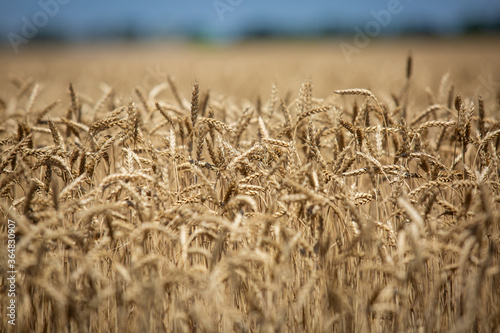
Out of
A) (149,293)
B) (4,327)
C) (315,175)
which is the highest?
(315,175)

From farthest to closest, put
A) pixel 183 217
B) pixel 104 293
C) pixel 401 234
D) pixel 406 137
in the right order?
pixel 406 137, pixel 183 217, pixel 401 234, pixel 104 293

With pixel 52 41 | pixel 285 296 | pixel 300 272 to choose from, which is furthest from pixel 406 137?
pixel 52 41

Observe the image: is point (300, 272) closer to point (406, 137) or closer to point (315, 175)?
point (315, 175)

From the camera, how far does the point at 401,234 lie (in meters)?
1.26

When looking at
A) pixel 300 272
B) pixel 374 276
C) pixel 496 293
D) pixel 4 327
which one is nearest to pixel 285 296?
pixel 300 272

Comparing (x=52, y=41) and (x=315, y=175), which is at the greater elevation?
(x=52, y=41)

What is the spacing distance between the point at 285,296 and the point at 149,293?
0.56 meters

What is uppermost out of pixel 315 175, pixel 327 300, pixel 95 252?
pixel 315 175

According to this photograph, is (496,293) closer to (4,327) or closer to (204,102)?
(204,102)

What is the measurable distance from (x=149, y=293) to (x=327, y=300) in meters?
0.72

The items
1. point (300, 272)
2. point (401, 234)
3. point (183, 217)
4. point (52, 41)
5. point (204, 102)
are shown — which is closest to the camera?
point (401, 234)

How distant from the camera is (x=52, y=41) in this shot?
151ft

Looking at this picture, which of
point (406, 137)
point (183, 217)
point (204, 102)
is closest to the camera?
point (183, 217)

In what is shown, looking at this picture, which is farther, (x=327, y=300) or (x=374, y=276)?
(x=374, y=276)
